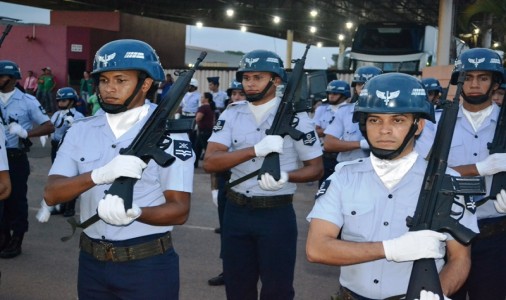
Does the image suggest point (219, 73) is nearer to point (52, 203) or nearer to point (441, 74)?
point (441, 74)

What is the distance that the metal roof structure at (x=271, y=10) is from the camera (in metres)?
32.4

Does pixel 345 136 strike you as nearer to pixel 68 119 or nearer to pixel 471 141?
pixel 471 141

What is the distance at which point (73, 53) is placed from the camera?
87.9ft

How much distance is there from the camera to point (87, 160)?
3.33 m

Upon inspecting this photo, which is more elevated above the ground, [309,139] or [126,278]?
[309,139]

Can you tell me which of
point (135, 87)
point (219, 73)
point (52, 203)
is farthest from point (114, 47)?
point (219, 73)

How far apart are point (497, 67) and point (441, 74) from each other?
825 cm

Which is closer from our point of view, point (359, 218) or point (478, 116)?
point (359, 218)

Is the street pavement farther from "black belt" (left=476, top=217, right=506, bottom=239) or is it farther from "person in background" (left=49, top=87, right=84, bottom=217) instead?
"black belt" (left=476, top=217, right=506, bottom=239)

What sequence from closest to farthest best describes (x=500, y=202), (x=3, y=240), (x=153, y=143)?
1. (x=153, y=143)
2. (x=500, y=202)
3. (x=3, y=240)

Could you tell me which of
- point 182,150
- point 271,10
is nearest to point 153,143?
point 182,150

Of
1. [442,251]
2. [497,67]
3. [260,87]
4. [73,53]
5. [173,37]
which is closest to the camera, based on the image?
[442,251]

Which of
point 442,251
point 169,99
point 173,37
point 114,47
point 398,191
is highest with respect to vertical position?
point 173,37

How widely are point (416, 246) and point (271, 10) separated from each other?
31749 millimetres
